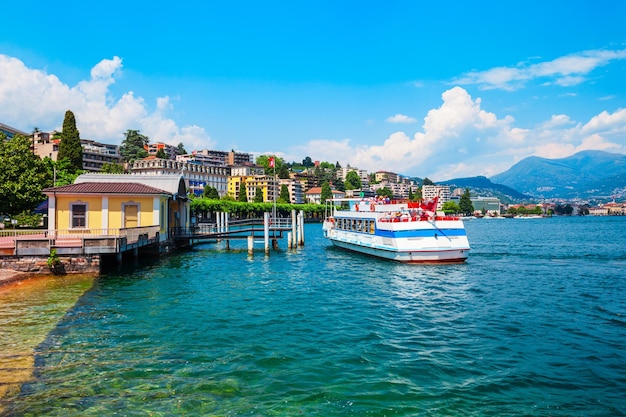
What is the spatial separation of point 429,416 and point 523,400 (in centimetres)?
249

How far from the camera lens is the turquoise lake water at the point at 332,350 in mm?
9406

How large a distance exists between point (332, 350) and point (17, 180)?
3950 cm

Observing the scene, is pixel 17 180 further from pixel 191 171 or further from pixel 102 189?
pixel 191 171

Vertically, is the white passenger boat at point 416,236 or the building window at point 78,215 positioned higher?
the building window at point 78,215

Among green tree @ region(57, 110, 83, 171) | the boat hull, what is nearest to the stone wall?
the boat hull

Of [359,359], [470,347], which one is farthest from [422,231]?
[359,359]

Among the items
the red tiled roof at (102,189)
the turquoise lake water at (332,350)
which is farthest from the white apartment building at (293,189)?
the turquoise lake water at (332,350)

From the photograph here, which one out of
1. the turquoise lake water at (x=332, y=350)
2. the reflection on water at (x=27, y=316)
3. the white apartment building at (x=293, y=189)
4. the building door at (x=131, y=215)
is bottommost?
the turquoise lake water at (x=332, y=350)

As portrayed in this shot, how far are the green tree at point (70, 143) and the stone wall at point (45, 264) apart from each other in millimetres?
56046

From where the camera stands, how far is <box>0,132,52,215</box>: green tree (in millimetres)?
38812

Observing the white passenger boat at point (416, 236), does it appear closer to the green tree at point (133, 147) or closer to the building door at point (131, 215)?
the building door at point (131, 215)

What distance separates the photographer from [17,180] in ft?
131

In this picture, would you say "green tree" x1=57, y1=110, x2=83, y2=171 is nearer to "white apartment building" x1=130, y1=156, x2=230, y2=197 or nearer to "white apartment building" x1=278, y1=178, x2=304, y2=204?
"white apartment building" x1=130, y1=156, x2=230, y2=197

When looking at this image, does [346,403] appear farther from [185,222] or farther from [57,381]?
[185,222]
